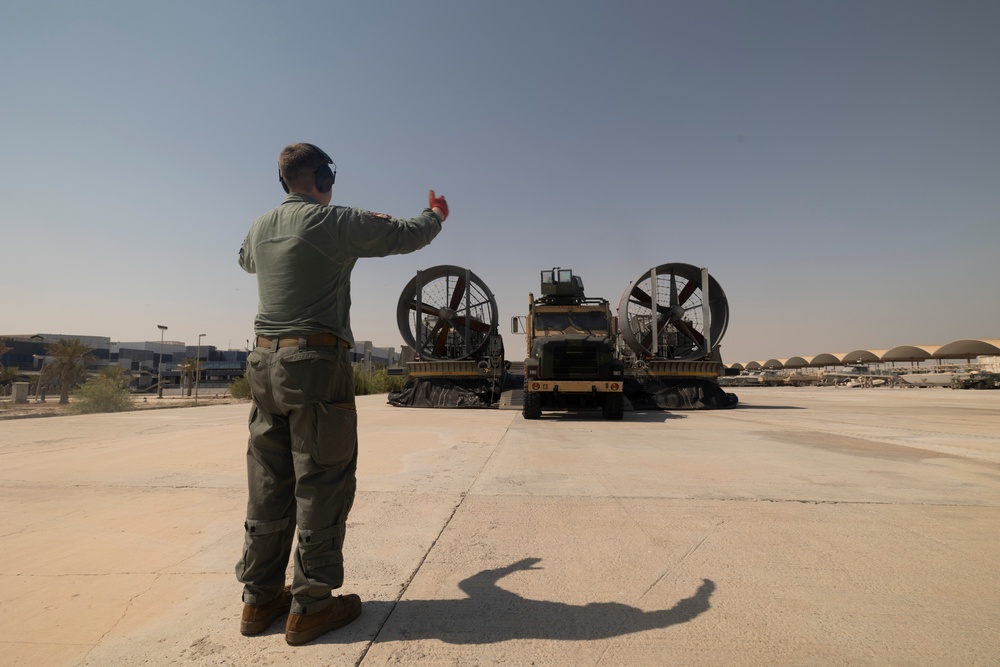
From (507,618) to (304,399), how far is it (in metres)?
1.07

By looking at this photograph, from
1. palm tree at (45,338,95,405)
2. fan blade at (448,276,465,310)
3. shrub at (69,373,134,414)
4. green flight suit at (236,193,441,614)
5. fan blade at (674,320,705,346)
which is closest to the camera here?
green flight suit at (236,193,441,614)

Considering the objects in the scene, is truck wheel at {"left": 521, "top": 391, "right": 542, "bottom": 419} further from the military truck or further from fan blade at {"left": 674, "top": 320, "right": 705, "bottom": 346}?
fan blade at {"left": 674, "top": 320, "right": 705, "bottom": 346}

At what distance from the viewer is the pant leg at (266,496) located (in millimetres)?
1627

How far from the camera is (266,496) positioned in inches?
65.7

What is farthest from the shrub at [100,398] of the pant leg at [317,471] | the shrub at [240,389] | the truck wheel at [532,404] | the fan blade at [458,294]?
the pant leg at [317,471]

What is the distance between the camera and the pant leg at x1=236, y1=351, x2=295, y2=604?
163cm

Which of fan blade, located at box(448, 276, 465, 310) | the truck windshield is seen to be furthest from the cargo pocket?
fan blade, located at box(448, 276, 465, 310)

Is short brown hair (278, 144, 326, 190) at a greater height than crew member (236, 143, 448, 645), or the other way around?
short brown hair (278, 144, 326, 190)

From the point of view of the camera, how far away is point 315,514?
160cm

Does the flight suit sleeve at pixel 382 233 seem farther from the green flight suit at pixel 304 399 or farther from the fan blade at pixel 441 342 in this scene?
the fan blade at pixel 441 342

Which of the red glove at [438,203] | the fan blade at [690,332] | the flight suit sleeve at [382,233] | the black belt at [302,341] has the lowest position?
the black belt at [302,341]

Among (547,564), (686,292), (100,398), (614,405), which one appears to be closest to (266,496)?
(547,564)

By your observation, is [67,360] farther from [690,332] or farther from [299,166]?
[299,166]

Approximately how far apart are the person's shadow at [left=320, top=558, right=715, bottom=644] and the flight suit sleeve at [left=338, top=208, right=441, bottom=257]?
4.53ft
